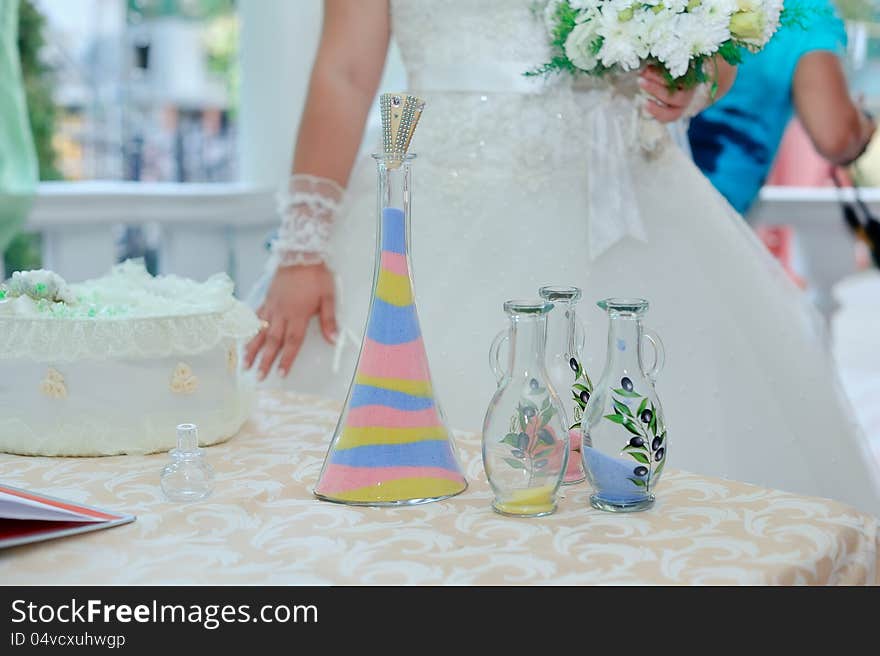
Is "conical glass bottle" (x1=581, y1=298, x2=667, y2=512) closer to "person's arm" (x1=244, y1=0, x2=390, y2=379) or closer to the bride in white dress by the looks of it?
the bride in white dress

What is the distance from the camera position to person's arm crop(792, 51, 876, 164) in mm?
2221

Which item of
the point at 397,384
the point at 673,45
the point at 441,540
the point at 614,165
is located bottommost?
the point at 441,540

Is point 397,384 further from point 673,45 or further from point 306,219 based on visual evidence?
point 306,219

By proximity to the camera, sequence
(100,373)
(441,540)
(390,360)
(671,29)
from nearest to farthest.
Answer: (441,540) < (390,360) < (100,373) < (671,29)

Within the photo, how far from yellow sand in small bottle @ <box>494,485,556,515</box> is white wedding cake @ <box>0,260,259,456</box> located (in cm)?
40

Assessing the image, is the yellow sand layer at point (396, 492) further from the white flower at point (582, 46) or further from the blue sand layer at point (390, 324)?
the white flower at point (582, 46)

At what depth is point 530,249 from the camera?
161 cm

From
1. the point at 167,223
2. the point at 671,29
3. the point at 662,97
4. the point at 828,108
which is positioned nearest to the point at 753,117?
the point at 828,108

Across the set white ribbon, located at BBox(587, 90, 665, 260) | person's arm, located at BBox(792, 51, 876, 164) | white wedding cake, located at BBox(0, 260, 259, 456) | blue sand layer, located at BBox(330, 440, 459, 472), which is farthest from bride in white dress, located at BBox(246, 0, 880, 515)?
person's arm, located at BBox(792, 51, 876, 164)

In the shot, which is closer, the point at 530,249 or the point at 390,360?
the point at 390,360

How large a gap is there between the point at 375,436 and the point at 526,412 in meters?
0.15
